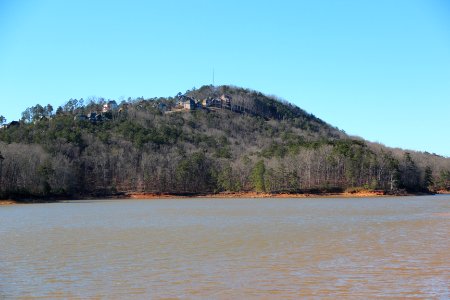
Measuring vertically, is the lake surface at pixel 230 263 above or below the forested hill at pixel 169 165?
below

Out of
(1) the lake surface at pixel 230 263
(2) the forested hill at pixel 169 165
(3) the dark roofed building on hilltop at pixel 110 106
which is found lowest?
(1) the lake surface at pixel 230 263

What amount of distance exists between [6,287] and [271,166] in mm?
89757

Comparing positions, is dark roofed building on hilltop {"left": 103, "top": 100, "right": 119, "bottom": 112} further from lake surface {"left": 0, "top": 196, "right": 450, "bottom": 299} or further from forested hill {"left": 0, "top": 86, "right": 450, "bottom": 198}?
lake surface {"left": 0, "top": 196, "right": 450, "bottom": 299}

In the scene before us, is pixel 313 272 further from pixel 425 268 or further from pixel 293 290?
pixel 425 268

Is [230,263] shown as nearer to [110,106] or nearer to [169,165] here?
[169,165]

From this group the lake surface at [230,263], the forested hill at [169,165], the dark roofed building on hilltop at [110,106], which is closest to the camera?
the lake surface at [230,263]

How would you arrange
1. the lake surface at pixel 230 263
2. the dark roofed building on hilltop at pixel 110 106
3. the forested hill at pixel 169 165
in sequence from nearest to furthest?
the lake surface at pixel 230 263 < the forested hill at pixel 169 165 < the dark roofed building on hilltop at pixel 110 106

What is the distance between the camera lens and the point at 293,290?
1343 centimetres

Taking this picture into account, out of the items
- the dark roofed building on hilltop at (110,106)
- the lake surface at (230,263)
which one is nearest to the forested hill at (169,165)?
the dark roofed building on hilltop at (110,106)

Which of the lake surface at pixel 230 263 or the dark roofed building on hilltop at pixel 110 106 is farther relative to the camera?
the dark roofed building on hilltop at pixel 110 106

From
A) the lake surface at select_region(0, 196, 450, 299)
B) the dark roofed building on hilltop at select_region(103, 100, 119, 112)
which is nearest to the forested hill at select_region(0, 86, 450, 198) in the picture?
the dark roofed building on hilltop at select_region(103, 100, 119, 112)

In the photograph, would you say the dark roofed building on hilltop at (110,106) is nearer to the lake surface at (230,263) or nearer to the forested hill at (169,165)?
the forested hill at (169,165)

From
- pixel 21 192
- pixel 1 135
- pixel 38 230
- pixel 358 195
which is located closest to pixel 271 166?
pixel 358 195

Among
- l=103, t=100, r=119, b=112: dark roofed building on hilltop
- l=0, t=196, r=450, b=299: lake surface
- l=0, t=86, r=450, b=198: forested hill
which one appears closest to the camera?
l=0, t=196, r=450, b=299: lake surface
